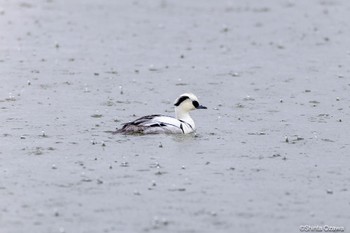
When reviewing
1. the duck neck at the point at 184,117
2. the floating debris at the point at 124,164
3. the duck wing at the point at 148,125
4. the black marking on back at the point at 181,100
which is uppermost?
the black marking on back at the point at 181,100

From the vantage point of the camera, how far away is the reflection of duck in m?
18.8

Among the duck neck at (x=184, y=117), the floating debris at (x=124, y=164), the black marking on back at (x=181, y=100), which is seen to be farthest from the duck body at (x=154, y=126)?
the floating debris at (x=124, y=164)

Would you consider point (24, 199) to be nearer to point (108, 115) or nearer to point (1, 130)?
point (1, 130)

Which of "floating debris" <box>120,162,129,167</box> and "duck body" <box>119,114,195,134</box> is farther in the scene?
"duck body" <box>119,114,195,134</box>

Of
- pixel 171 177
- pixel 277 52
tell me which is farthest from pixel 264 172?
pixel 277 52

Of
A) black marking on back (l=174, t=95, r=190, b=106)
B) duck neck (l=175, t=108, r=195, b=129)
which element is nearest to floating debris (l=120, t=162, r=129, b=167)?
duck neck (l=175, t=108, r=195, b=129)

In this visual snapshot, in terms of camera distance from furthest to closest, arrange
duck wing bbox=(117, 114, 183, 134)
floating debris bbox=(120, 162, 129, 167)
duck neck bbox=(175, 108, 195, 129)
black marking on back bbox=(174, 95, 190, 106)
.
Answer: black marking on back bbox=(174, 95, 190, 106) → duck neck bbox=(175, 108, 195, 129) → duck wing bbox=(117, 114, 183, 134) → floating debris bbox=(120, 162, 129, 167)

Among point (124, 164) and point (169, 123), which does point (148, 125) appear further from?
point (124, 164)

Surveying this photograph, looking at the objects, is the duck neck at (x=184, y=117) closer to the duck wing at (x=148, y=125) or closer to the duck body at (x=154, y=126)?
the duck body at (x=154, y=126)

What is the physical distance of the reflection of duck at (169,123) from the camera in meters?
18.8

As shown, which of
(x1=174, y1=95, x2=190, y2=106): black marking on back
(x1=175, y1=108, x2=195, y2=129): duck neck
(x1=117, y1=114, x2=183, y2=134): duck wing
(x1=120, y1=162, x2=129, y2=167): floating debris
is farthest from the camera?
(x1=174, y1=95, x2=190, y2=106): black marking on back

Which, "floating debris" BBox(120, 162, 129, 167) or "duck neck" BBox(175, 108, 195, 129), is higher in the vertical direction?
"duck neck" BBox(175, 108, 195, 129)

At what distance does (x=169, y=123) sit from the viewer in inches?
752

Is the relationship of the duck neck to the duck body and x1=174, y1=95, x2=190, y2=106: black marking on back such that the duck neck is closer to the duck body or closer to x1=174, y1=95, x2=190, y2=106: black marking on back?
x1=174, y1=95, x2=190, y2=106: black marking on back
